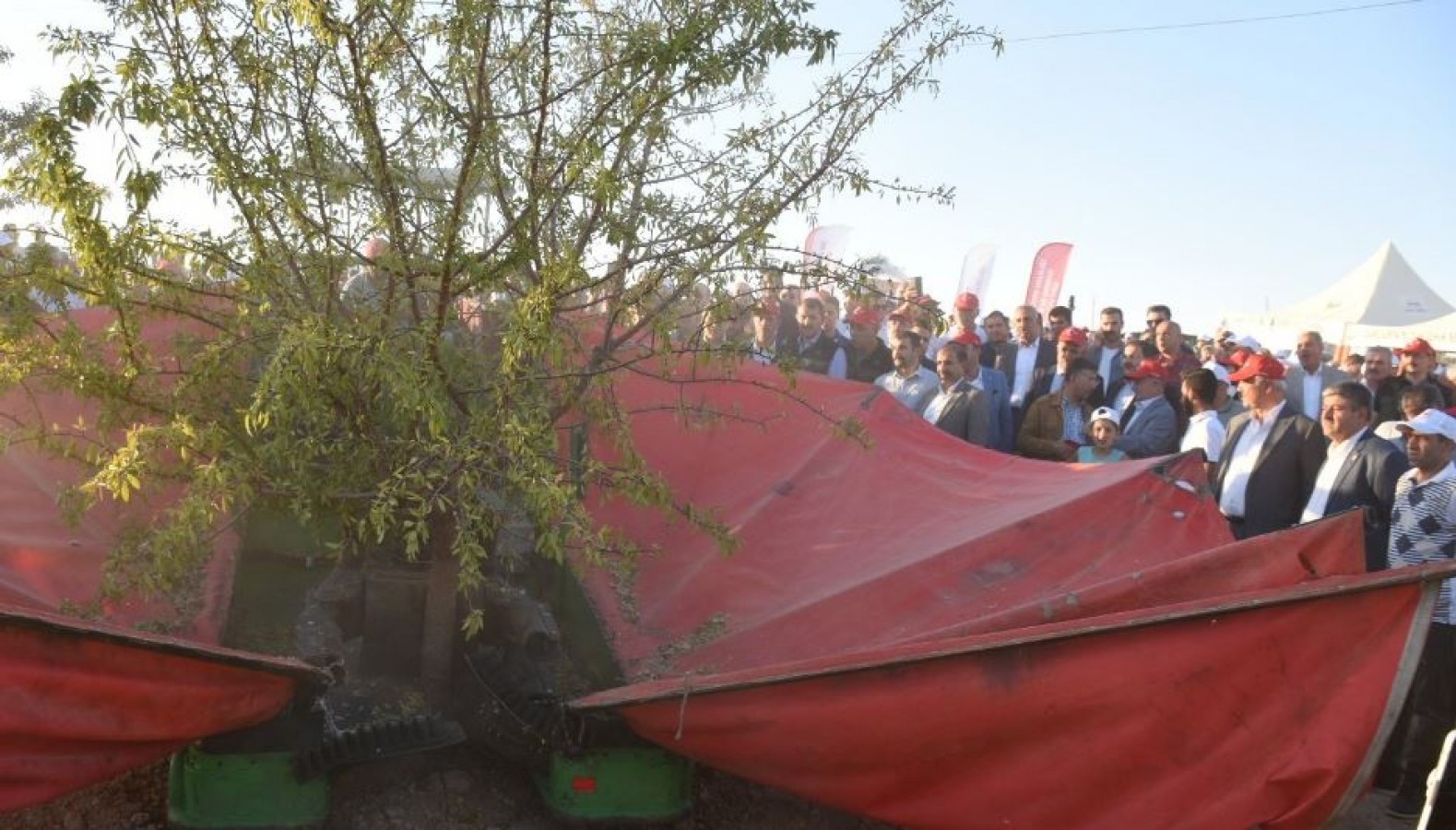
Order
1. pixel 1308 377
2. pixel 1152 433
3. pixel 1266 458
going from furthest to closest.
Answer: pixel 1308 377 < pixel 1152 433 < pixel 1266 458

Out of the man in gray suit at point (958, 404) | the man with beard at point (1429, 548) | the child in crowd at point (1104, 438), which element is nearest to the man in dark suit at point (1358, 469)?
the man with beard at point (1429, 548)

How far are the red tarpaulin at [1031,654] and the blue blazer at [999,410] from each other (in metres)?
2.35

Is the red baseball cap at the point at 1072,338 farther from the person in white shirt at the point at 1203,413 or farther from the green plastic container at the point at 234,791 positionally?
the green plastic container at the point at 234,791

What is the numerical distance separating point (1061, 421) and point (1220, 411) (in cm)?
96

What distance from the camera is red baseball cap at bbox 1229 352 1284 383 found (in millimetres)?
5711

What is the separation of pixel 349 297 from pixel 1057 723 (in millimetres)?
2649

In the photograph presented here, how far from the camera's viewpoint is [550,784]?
3527 mm

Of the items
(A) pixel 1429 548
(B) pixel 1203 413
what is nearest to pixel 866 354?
(B) pixel 1203 413

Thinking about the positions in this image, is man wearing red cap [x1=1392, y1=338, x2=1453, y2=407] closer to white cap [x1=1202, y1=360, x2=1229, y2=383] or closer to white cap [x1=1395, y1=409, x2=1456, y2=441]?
white cap [x1=1202, y1=360, x2=1229, y2=383]

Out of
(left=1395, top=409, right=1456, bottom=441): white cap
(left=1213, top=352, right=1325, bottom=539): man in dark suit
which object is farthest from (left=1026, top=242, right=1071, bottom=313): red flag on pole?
(left=1395, top=409, right=1456, bottom=441): white cap

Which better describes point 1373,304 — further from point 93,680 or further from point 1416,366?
point 93,680

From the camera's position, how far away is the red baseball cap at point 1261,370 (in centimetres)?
571

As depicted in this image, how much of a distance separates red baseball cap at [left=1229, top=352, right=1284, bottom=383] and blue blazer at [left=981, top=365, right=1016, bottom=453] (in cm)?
161

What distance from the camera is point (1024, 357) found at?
807 centimetres
